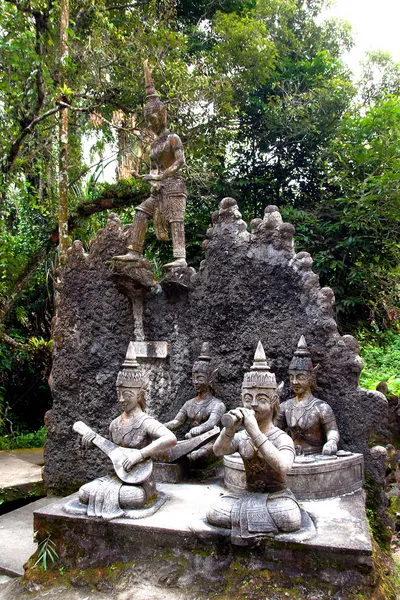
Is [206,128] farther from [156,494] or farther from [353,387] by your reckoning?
[156,494]

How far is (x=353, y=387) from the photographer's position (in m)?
5.14

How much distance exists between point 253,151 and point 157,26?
3395mm

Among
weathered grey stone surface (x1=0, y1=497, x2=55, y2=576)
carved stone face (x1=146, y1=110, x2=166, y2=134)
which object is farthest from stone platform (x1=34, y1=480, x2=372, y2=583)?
carved stone face (x1=146, y1=110, x2=166, y2=134)

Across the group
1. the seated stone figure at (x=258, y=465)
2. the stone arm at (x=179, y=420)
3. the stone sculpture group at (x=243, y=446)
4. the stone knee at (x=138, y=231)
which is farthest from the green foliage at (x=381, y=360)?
the seated stone figure at (x=258, y=465)

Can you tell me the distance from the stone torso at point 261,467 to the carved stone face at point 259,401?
0.55 ft

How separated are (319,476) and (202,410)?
153cm

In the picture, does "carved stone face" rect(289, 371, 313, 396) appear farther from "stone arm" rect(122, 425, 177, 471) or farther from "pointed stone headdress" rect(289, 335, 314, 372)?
"stone arm" rect(122, 425, 177, 471)

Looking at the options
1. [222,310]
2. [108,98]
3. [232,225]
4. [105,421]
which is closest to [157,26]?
[108,98]

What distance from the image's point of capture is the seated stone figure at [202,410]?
5320mm

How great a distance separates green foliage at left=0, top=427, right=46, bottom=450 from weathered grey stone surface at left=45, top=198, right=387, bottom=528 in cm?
475

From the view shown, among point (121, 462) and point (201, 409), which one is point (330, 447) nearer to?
point (201, 409)

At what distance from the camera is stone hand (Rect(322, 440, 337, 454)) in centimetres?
470

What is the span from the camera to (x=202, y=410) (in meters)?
5.50

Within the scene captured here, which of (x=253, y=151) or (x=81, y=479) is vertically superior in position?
(x=253, y=151)
